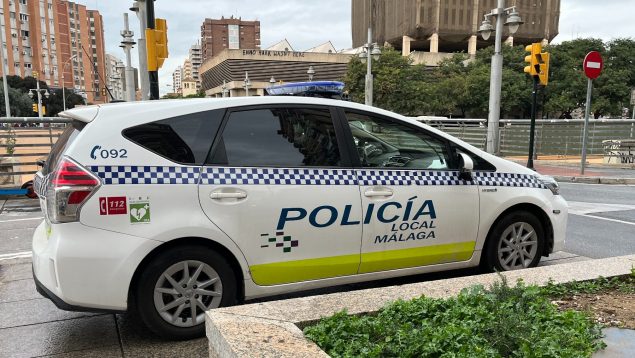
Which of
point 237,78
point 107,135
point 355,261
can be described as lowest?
point 355,261

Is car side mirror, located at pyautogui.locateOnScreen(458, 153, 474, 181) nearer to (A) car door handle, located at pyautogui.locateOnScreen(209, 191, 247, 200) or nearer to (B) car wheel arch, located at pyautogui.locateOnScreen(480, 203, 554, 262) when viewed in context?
(B) car wheel arch, located at pyautogui.locateOnScreen(480, 203, 554, 262)

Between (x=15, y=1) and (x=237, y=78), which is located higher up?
(x=15, y=1)

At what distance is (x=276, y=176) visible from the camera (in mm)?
3479

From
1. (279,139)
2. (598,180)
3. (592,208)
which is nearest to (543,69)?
(598,180)

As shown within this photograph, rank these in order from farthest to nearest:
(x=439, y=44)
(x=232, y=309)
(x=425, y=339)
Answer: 1. (x=439, y=44)
2. (x=232, y=309)
3. (x=425, y=339)

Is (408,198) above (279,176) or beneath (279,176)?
beneath

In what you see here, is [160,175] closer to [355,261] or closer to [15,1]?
[355,261]

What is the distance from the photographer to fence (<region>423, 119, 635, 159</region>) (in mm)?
18359

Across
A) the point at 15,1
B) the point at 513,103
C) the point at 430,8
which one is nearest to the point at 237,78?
the point at 430,8

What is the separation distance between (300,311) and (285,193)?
0.99m

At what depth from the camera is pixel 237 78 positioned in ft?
279

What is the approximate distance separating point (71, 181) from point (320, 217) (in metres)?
1.68

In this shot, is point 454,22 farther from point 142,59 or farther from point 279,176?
point 279,176

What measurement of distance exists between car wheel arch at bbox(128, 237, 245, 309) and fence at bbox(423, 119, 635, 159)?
17300 mm
